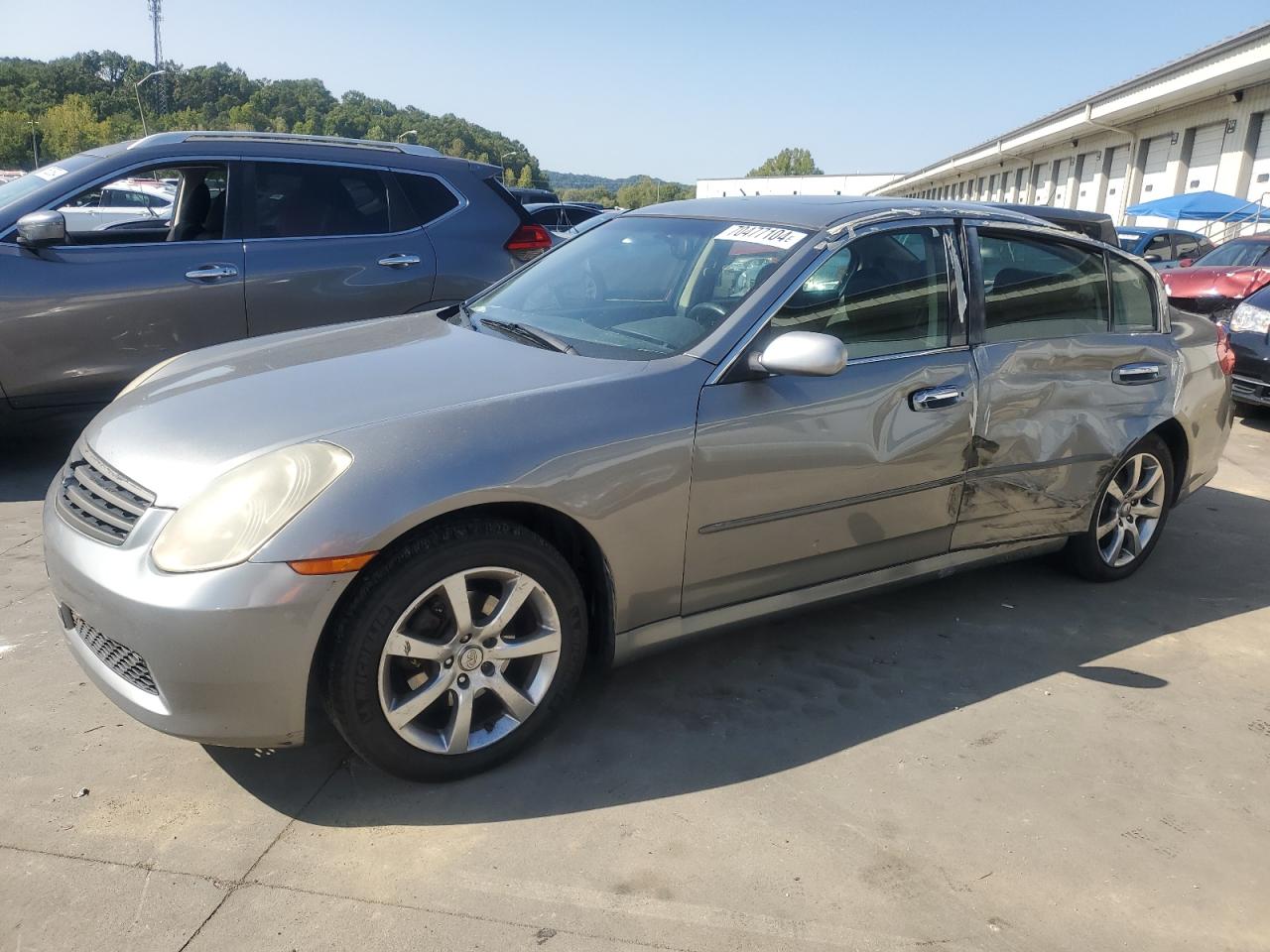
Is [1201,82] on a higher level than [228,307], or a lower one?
higher

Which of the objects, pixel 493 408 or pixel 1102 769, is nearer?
pixel 493 408

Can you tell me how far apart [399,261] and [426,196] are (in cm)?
51

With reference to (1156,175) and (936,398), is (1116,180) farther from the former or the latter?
(936,398)

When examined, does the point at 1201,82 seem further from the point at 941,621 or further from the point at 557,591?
the point at 557,591

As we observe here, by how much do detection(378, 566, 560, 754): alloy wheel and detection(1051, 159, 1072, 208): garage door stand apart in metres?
35.6

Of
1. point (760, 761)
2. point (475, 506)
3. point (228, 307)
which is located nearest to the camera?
point (475, 506)

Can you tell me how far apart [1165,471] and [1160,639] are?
2.87ft

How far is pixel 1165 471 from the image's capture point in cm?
426

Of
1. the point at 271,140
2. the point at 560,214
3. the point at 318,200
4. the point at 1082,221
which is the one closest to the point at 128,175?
the point at 271,140

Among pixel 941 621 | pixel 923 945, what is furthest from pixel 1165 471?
pixel 923 945

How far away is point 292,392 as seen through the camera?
2715 millimetres

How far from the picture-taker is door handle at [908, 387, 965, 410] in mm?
3270

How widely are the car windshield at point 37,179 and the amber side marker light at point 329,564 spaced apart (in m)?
4.02

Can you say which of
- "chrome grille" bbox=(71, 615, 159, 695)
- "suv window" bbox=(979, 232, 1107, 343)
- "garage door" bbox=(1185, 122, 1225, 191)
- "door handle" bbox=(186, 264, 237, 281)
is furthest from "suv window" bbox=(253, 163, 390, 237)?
"garage door" bbox=(1185, 122, 1225, 191)
